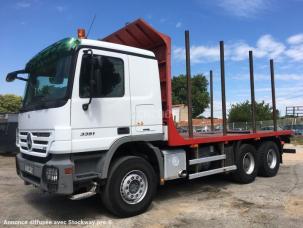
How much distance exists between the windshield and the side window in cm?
27

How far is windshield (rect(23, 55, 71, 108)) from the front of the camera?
18.9 ft

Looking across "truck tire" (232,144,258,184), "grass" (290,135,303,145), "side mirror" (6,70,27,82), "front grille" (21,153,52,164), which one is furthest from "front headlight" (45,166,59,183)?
"grass" (290,135,303,145)

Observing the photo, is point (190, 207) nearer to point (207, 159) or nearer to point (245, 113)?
point (207, 159)

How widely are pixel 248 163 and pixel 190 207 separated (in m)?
3.20

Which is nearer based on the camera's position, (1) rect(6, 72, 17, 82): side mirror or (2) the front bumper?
(2) the front bumper

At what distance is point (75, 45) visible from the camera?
227 inches

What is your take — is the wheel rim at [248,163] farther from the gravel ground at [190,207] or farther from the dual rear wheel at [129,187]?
the dual rear wheel at [129,187]

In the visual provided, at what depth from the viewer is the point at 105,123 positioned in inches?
236

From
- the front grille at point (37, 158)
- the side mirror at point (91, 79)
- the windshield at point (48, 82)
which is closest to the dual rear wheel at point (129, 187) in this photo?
the front grille at point (37, 158)

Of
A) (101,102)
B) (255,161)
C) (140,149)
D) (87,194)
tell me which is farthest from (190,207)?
(255,161)

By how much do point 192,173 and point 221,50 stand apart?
3.03 m

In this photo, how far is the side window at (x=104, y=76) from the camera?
5.69 metres

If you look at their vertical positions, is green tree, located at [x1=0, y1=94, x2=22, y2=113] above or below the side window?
above

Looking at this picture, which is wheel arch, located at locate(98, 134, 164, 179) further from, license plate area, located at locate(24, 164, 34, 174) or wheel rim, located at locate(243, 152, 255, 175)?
wheel rim, located at locate(243, 152, 255, 175)
